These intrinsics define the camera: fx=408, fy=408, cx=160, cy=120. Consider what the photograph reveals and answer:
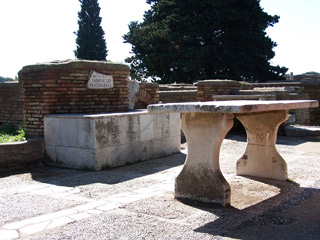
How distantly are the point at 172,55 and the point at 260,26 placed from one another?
18.8ft

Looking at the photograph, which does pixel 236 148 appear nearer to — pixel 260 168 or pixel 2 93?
pixel 260 168

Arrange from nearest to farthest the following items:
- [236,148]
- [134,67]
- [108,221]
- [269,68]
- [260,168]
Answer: [108,221] < [260,168] < [236,148] < [269,68] < [134,67]

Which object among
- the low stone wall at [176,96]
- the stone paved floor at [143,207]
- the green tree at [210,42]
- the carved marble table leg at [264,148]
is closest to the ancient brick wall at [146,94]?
the low stone wall at [176,96]

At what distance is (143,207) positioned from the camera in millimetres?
4730

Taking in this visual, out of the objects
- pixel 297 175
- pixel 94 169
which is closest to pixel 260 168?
pixel 297 175

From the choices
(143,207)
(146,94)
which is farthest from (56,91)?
(146,94)

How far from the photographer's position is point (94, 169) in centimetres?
690

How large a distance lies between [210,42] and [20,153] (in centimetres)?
1958

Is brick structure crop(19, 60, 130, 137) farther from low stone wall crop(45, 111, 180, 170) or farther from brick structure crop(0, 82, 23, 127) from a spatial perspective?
brick structure crop(0, 82, 23, 127)

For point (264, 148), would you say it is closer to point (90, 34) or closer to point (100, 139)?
point (100, 139)

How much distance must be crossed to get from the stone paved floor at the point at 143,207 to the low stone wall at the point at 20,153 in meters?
0.18

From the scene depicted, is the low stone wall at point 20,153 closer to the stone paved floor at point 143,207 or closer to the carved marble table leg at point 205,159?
the stone paved floor at point 143,207

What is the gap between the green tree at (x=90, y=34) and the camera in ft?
101

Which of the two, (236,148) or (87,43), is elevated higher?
(87,43)
